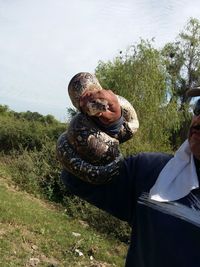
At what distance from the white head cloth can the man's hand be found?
359mm

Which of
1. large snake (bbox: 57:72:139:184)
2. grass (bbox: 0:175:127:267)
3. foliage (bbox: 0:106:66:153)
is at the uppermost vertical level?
large snake (bbox: 57:72:139:184)

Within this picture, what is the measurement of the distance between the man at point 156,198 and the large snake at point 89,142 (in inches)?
2.4

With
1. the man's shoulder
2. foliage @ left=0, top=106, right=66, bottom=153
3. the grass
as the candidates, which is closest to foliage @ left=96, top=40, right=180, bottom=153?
foliage @ left=0, top=106, right=66, bottom=153

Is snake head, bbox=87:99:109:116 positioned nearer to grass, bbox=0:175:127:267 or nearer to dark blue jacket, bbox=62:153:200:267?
dark blue jacket, bbox=62:153:200:267

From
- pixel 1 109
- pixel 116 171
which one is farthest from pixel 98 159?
pixel 1 109

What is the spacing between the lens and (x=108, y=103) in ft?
7.12

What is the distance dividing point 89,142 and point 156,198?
1.35 ft

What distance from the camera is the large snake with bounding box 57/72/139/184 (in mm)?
2178

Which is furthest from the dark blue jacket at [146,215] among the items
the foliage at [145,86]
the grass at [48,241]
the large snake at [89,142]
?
the foliage at [145,86]

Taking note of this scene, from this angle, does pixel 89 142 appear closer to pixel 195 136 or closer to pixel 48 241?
pixel 195 136

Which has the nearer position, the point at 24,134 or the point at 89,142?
the point at 89,142

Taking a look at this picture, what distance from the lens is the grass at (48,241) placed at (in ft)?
24.6

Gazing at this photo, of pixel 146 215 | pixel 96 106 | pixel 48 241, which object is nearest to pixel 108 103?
pixel 96 106

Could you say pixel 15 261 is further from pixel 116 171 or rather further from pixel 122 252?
pixel 116 171
